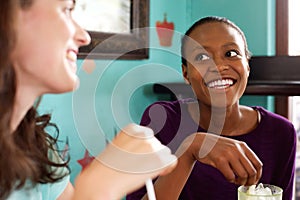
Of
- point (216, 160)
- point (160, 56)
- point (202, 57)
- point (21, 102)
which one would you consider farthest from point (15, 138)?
point (160, 56)

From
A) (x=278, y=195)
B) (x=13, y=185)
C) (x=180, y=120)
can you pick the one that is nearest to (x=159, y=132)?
(x=180, y=120)

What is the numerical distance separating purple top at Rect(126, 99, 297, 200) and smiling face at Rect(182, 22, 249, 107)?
0.13 metres

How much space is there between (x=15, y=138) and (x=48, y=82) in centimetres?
21

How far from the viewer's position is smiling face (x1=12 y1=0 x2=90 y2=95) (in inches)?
28.8

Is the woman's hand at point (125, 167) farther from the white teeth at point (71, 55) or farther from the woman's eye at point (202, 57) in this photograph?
the woman's eye at point (202, 57)

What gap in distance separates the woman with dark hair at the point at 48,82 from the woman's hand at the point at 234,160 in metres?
0.21

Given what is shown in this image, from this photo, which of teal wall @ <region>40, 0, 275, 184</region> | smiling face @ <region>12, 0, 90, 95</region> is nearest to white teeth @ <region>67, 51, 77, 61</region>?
smiling face @ <region>12, 0, 90, 95</region>

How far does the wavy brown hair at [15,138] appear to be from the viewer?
A: 2.31ft

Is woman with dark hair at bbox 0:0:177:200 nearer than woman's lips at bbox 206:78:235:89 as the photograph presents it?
Yes

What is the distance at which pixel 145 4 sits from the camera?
102 inches

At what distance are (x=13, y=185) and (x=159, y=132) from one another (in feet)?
2.28

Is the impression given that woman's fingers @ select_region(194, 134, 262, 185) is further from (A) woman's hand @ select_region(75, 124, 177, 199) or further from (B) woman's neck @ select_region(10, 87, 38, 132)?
(B) woman's neck @ select_region(10, 87, 38, 132)

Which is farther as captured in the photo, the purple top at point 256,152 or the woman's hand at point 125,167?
the purple top at point 256,152

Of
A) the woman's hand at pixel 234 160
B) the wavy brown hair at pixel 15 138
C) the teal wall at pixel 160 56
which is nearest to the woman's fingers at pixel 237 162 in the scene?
the woman's hand at pixel 234 160
